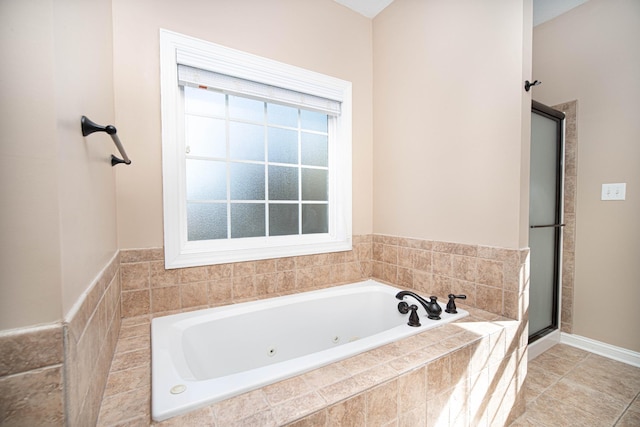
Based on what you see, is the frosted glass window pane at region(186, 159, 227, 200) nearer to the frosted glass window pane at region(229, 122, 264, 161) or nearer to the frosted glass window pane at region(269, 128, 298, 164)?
the frosted glass window pane at region(229, 122, 264, 161)

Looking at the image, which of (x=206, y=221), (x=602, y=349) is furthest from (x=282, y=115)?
(x=602, y=349)

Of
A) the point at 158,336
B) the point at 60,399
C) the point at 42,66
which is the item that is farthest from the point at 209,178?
the point at 60,399

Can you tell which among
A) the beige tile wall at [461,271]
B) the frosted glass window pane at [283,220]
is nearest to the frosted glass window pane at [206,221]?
the frosted glass window pane at [283,220]

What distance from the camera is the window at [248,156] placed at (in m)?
1.57

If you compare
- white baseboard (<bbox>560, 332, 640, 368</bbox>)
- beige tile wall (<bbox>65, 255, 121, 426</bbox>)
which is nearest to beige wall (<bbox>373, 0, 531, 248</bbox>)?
white baseboard (<bbox>560, 332, 640, 368</bbox>)

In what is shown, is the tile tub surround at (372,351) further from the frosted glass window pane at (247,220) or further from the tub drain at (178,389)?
the frosted glass window pane at (247,220)

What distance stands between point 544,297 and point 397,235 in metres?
1.34

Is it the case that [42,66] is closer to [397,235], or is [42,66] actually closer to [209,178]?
[209,178]

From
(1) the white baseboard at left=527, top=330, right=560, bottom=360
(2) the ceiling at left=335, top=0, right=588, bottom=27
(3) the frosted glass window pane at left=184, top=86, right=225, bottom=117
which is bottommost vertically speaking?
(1) the white baseboard at left=527, top=330, right=560, bottom=360

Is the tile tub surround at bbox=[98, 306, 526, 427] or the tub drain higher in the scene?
the tub drain

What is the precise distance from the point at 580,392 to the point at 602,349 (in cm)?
69

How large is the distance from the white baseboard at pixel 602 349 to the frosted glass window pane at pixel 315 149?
7.54ft

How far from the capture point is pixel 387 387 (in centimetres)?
92

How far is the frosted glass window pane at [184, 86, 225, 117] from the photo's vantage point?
1711 mm
